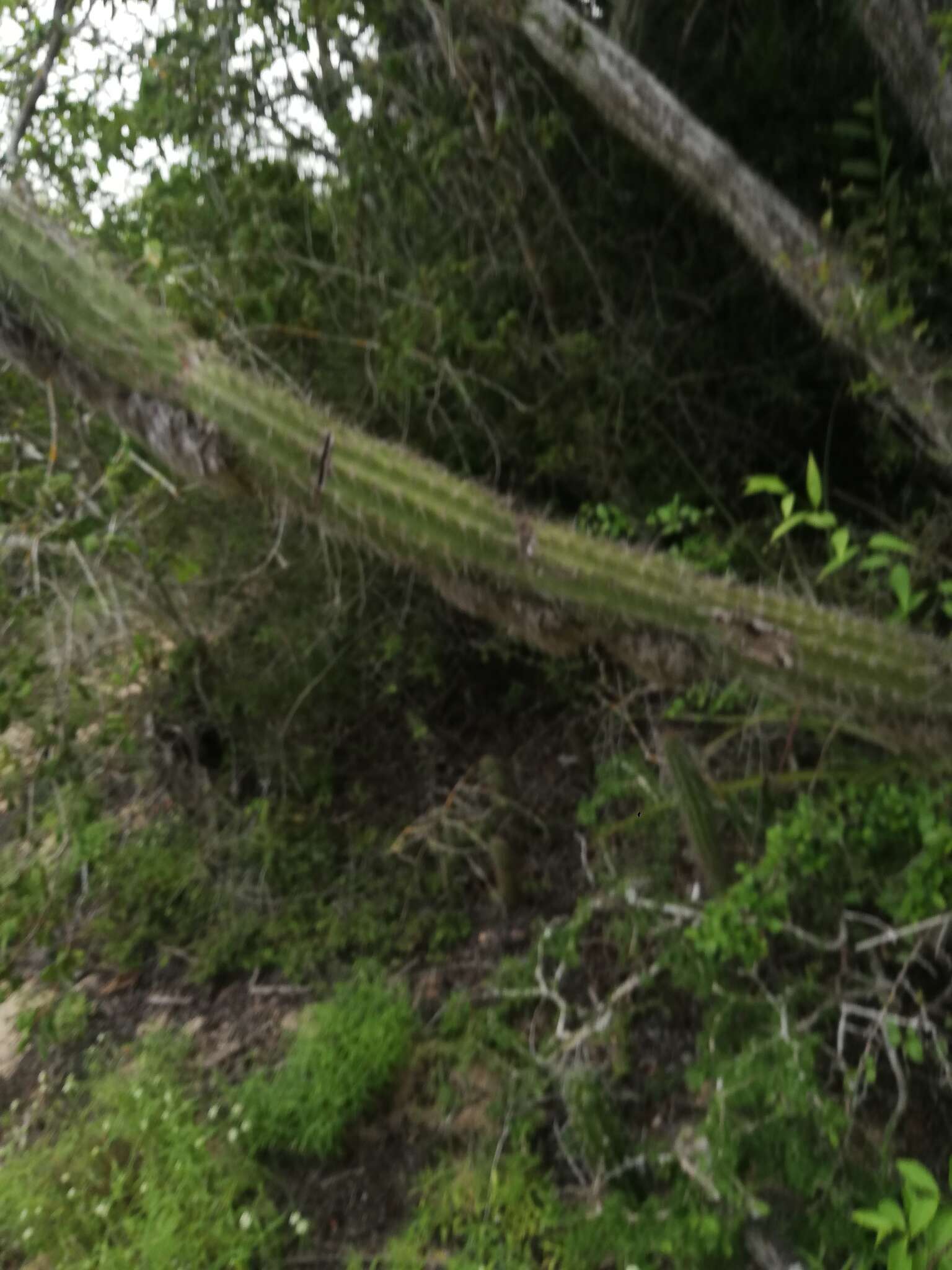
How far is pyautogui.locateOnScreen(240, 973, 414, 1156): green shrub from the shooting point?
6.80 feet

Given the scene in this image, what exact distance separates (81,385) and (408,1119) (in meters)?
1.78

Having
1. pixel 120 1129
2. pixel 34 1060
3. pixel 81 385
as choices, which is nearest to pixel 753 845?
pixel 81 385

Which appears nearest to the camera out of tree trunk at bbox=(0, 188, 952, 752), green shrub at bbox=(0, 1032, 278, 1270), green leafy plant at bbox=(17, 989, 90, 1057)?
tree trunk at bbox=(0, 188, 952, 752)

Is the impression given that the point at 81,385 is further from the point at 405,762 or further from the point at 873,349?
the point at 405,762

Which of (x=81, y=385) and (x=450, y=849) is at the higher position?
(x=81, y=385)

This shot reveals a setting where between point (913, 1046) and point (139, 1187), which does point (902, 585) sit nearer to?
point (913, 1046)

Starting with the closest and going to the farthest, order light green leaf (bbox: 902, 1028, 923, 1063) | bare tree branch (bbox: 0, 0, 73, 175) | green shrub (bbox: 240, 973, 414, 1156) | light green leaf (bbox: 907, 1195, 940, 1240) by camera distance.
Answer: light green leaf (bbox: 907, 1195, 940, 1240), light green leaf (bbox: 902, 1028, 923, 1063), bare tree branch (bbox: 0, 0, 73, 175), green shrub (bbox: 240, 973, 414, 1156)

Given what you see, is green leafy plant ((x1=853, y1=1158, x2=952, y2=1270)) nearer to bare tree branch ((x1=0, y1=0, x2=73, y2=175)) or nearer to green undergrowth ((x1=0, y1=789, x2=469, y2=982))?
green undergrowth ((x1=0, y1=789, x2=469, y2=982))

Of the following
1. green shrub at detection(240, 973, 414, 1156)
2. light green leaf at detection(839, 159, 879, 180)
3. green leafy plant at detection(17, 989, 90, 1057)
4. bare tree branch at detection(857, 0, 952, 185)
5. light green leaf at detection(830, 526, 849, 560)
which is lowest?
green leafy plant at detection(17, 989, 90, 1057)

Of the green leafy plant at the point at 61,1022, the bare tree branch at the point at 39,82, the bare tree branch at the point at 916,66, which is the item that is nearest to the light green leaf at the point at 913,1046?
the bare tree branch at the point at 916,66

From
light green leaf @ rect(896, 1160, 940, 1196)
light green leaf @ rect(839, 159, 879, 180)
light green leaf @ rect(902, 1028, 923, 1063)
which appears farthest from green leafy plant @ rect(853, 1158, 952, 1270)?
light green leaf @ rect(839, 159, 879, 180)

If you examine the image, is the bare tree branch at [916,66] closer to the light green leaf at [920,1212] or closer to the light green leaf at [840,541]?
the light green leaf at [840,541]

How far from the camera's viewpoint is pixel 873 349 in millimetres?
1604

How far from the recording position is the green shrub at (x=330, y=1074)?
2.07 m
